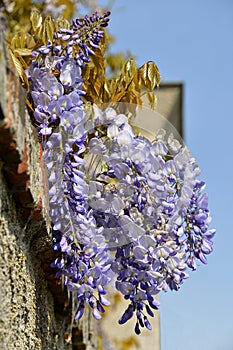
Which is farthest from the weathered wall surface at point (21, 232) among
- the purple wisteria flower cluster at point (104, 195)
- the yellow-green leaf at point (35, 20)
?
the yellow-green leaf at point (35, 20)

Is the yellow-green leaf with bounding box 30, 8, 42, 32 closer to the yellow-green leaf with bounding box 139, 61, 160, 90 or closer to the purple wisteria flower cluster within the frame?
the purple wisteria flower cluster

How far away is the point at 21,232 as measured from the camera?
4.75 ft

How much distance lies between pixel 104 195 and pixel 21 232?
204 mm

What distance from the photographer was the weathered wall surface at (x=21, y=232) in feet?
4.08

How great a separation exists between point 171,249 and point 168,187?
0.13 metres

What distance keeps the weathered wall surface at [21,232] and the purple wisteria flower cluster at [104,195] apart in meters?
0.05

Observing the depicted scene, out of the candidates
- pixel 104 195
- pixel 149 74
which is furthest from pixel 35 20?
pixel 104 195

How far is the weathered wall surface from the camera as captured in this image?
4.08 feet

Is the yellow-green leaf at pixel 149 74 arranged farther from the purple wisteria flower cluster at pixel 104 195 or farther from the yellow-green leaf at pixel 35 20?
the yellow-green leaf at pixel 35 20

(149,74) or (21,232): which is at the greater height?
(149,74)

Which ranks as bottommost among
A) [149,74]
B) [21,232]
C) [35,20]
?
[21,232]

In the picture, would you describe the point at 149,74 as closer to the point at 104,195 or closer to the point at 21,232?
the point at 104,195

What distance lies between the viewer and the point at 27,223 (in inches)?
59.1

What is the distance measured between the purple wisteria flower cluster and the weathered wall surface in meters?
0.05
